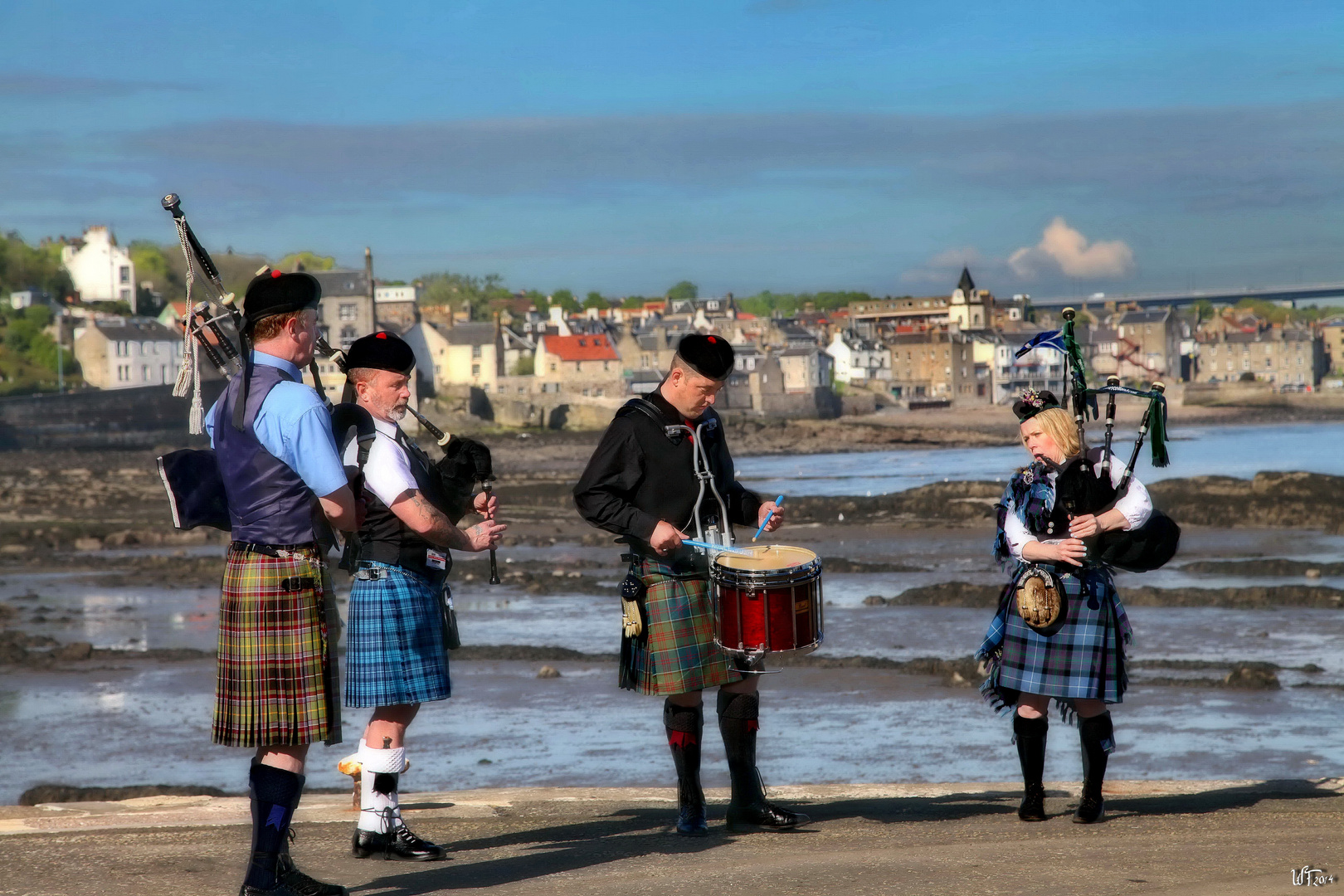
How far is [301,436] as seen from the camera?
13.5 feet

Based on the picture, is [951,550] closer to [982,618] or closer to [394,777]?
[982,618]

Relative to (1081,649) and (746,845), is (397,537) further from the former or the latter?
(1081,649)

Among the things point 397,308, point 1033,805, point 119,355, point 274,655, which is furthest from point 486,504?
point 397,308

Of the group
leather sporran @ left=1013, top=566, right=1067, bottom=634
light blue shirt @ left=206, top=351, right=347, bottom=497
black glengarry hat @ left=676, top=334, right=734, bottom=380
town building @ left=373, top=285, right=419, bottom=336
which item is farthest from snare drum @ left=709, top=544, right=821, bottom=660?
town building @ left=373, top=285, right=419, bottom=336

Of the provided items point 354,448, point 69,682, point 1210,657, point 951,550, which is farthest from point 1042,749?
point 951,550

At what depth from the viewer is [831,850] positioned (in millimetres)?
4949

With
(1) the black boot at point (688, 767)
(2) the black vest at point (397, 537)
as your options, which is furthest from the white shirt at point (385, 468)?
(1) the black boot at point (688, 767)

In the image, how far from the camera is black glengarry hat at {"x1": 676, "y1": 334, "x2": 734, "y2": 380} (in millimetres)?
5289

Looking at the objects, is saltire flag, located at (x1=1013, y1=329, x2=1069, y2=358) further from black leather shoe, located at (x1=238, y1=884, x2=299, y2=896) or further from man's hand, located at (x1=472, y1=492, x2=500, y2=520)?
black leather shoe, located at (x1=238, y1=884, x2=299, y2=896)

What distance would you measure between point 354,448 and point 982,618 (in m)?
11.4

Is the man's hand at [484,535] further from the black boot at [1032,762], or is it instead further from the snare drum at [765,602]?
the black boot at [1032,762]

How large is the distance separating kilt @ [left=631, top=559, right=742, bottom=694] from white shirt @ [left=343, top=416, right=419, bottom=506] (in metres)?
1.05

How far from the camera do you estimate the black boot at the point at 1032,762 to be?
17.6ft

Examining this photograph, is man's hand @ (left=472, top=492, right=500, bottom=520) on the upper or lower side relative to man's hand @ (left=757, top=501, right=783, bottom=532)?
upper
